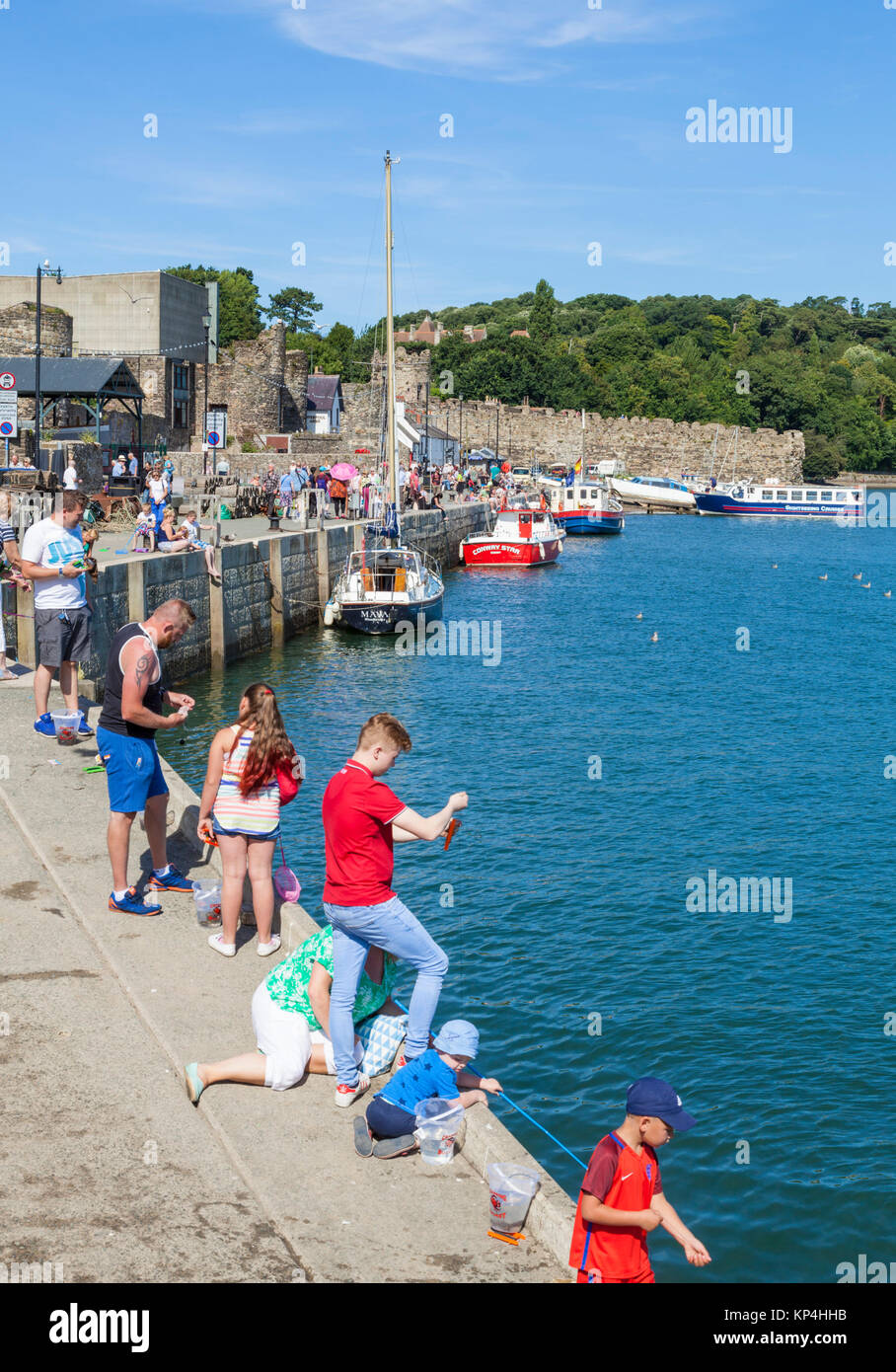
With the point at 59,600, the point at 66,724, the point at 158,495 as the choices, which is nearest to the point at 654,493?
the point at 158,495

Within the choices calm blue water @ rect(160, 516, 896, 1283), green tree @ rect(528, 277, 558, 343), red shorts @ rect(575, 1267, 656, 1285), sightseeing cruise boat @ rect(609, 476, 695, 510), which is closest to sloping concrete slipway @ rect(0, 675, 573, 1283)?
red shorts @ rect(575, 1267, 656, 1285)

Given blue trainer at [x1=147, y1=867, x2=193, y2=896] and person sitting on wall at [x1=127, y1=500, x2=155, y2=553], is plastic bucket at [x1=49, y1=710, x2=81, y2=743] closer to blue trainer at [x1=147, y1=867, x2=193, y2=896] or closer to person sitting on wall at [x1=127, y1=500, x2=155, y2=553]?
blue trainer at [x1=147, y1=867, x2=193, y2=896]

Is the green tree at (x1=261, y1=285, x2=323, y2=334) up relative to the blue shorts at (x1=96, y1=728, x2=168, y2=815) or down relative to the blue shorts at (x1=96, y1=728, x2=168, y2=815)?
up

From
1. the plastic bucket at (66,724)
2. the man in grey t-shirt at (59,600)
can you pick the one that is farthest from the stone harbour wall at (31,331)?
the plastic bucket at (66,724)

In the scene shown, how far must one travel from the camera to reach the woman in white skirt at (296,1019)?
5727mm

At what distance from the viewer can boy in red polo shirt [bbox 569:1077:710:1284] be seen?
4426 mm

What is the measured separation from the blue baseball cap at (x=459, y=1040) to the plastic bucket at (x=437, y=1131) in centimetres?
52

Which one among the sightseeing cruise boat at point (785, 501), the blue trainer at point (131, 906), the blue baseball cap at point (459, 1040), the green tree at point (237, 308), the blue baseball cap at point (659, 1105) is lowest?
the blue baseball cap at point (459, 1040)

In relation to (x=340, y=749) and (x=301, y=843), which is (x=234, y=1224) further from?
(x=340, y=749)

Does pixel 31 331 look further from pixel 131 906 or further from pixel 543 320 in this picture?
pixel 543 320

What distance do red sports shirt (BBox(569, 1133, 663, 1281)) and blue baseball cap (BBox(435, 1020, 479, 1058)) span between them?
4.61 feet

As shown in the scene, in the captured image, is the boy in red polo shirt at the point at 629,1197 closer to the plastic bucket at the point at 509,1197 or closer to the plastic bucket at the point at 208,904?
the plastic bucket at the point at 509,1197

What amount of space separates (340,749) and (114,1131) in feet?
44.9

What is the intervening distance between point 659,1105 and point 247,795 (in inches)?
120
